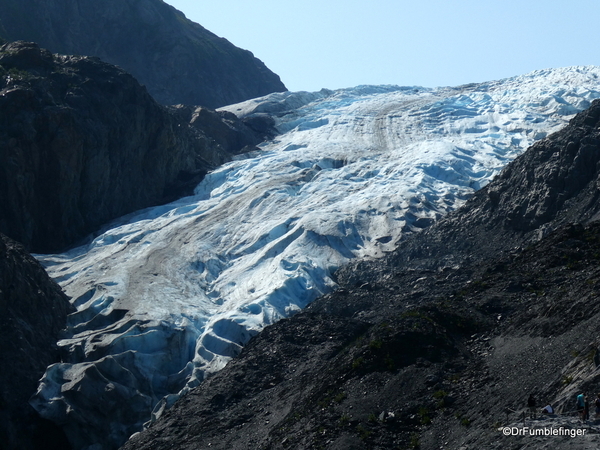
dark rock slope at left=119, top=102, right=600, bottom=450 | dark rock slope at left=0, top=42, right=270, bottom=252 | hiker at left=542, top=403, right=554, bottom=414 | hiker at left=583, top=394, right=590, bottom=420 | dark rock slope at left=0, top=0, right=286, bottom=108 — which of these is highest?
dark rock slope at left=0, top=0, right=286, bottom=108

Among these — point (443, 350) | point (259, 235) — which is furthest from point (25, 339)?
point (443, 350)

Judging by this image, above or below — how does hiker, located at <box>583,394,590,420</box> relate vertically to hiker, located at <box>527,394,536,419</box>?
above

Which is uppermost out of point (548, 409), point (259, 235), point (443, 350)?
point (259, 235)

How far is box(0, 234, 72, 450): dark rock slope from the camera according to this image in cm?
3581

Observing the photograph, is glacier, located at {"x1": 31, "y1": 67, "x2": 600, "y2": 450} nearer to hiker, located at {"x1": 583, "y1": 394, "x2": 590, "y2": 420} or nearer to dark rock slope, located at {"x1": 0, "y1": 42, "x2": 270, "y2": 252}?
dark rock slope, located at {"x1": 0, "y1": 42, "x2": 270, "y2": 252}

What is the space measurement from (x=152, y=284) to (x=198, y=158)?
82.6ft

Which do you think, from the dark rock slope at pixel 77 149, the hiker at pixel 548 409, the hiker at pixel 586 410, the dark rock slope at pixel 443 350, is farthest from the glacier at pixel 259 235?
the hiker at pixel 586 410

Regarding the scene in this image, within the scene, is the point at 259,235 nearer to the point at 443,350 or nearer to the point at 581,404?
the point at 443,350

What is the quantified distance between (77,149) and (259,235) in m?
14.2

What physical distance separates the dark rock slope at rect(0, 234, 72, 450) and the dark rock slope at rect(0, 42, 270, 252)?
1158 centimetres

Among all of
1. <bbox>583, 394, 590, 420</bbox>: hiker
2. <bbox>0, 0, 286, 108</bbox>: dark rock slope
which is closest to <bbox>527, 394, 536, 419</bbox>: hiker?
<bbox>583, 394, 590, 420</bbox>: hiker

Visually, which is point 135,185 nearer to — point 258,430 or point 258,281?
point 258,281

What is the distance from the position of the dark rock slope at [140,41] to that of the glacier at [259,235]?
2707 centimetres

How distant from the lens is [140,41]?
10988 cm
